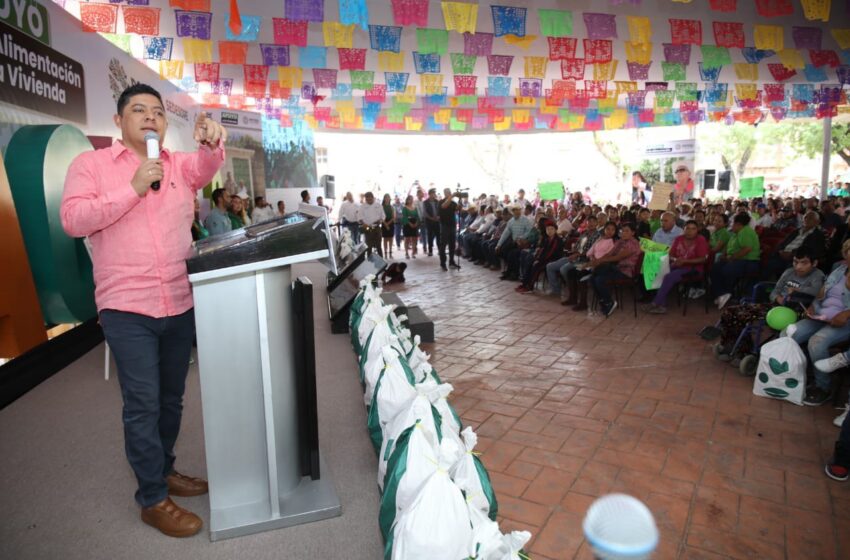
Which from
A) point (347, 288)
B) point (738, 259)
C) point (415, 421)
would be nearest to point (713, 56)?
point (738, 259)

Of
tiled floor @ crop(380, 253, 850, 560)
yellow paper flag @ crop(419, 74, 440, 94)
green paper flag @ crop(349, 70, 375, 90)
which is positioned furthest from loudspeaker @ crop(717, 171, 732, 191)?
tiled floor @ crop(380, 253, 850, 560)

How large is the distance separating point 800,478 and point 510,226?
690 centimetres

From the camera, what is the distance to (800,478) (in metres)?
2.79

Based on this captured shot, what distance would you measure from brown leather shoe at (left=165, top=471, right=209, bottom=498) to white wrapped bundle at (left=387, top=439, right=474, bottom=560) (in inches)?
41.8

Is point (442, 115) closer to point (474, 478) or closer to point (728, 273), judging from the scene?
point (728, 273)

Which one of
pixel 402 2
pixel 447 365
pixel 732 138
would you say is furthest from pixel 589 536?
pixel 732 138

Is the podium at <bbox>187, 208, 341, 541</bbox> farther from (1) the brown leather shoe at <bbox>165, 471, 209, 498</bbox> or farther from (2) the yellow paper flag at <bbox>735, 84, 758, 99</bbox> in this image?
(2) the yellow paper flag at <bbox>735, 84, 758, 99</bbox>

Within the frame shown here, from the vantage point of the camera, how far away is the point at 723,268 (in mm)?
6477

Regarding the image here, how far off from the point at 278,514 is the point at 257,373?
59cm

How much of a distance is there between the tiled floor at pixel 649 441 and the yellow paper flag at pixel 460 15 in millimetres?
4042

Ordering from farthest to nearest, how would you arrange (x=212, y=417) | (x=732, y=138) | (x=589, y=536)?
1. (x=732, y=138)
2. (x=212, y=417)
3. (x=589, y=536)

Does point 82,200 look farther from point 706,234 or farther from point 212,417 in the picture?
point 706,234

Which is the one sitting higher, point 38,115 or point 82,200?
point 38,115

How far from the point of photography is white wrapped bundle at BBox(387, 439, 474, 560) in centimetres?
162
